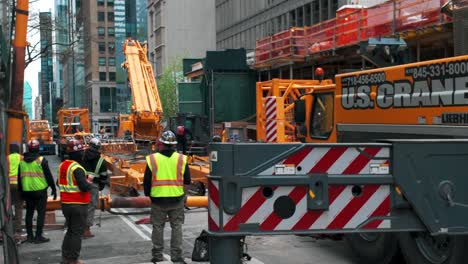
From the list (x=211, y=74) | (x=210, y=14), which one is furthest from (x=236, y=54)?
(x=210, y=14)

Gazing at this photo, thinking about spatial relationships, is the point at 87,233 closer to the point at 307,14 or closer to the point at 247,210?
the point at 247,210

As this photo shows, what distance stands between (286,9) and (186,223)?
3718cm

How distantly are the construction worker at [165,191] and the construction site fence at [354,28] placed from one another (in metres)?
10.8

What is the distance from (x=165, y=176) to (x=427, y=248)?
11.0ft

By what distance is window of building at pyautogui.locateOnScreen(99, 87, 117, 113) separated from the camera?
11919 cm

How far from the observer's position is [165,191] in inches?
297

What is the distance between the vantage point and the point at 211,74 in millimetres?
30688

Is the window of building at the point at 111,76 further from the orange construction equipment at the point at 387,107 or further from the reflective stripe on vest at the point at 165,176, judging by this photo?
the reflective stripe on vest at the point at 165,176

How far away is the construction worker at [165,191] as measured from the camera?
7.53m

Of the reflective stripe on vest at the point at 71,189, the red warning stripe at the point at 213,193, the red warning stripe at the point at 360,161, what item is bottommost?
the reflective stripe on vest at the point at 71,189

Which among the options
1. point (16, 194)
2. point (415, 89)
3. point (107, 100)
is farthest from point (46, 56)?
point (107, 100)

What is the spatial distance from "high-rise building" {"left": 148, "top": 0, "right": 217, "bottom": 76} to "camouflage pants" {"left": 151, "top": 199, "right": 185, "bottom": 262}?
251 ft

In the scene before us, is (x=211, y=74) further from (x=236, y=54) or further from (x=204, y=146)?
(x=204, y=146)

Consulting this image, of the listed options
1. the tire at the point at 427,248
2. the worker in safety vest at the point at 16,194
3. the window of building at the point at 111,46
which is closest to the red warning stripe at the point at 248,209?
the tire at the point at 427,248
